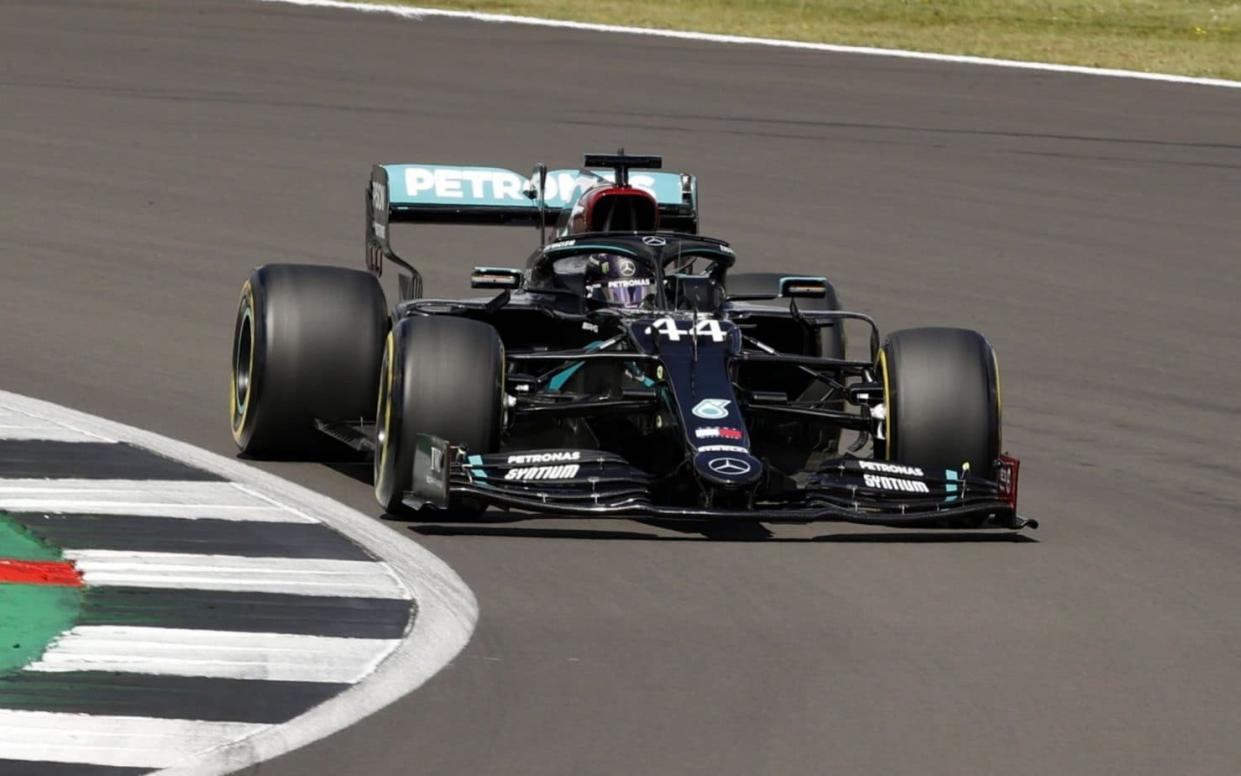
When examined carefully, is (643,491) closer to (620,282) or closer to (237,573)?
(237,573)

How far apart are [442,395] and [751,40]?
1776 cm

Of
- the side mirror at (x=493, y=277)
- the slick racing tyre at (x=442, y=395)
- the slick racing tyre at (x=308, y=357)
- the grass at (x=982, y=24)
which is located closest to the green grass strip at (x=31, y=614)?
the slick racing tyre at (x=442, y=395)

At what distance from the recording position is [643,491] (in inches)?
380

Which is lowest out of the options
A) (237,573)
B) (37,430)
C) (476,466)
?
(37,430)

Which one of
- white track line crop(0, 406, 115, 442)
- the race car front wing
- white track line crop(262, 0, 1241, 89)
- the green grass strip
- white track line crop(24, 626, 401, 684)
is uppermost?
white track line crop(262, 0, 1241, 89)

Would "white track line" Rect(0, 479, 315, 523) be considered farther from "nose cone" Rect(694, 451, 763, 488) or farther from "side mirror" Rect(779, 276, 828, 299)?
"side mirror" Rect(779, 276, 828, 299)

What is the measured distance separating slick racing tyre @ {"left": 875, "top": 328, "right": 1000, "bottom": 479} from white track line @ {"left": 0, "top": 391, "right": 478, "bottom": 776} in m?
2.07

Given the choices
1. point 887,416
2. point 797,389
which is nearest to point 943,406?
point 887,416

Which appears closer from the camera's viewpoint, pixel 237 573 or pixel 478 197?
pixel 237 573

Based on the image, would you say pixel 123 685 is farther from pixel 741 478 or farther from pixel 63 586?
pixel 741 478

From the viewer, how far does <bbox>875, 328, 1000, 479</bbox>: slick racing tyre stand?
33.6ft

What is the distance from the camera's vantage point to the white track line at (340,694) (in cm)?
669

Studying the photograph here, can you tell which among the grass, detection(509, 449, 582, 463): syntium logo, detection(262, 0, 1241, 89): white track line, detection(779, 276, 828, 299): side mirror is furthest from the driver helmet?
the grass

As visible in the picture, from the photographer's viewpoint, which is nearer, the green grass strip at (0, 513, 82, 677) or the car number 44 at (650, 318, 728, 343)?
the green grass strip at (0, 513, 82, 677)
